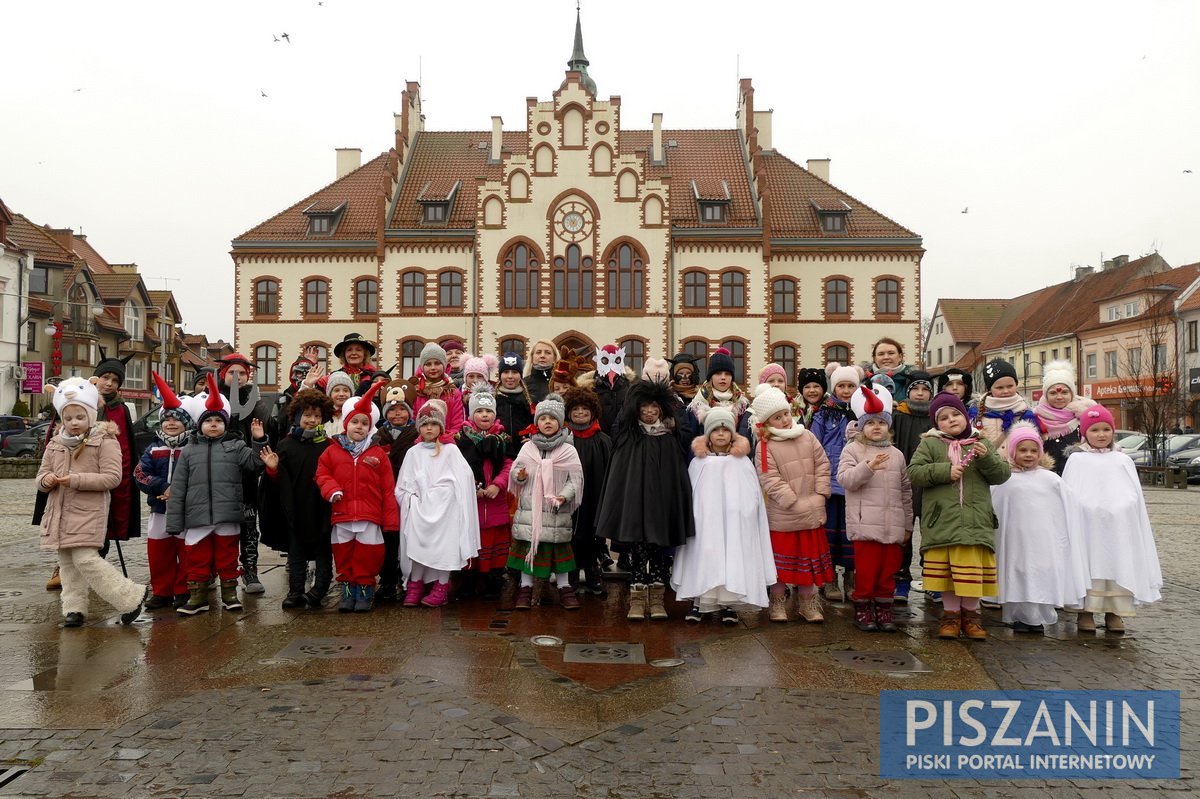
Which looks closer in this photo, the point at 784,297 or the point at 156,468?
the point at 156,468

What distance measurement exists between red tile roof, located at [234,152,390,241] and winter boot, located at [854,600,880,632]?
119 ft

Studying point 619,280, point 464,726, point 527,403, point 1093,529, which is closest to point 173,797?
point 464,726

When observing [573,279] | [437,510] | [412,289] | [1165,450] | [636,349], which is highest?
[573,279]

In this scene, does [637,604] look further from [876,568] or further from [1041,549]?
[1041,549]

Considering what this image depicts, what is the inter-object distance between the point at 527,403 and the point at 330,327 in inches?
1364

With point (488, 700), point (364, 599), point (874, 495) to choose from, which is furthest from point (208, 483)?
point (874, 495)

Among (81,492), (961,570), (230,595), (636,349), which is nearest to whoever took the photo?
(961,570)

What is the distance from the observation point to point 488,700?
4789mm

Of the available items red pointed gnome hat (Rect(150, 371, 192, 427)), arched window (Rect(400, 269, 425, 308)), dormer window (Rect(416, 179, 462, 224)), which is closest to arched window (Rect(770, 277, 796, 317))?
dormer window (Rect(416, 179, 462, 224))

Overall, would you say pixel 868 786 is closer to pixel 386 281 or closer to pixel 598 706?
pixel 598 706

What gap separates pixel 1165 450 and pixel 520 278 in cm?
2464

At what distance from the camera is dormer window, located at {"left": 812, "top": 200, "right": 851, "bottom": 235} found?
40.2 m

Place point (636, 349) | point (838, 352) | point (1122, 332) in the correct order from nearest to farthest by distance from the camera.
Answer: point (636, 349), point (838, 352), point (1122, 332)

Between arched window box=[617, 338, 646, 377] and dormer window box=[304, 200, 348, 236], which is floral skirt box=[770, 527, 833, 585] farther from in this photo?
dormer window box=[304, 200, 348, 236]
